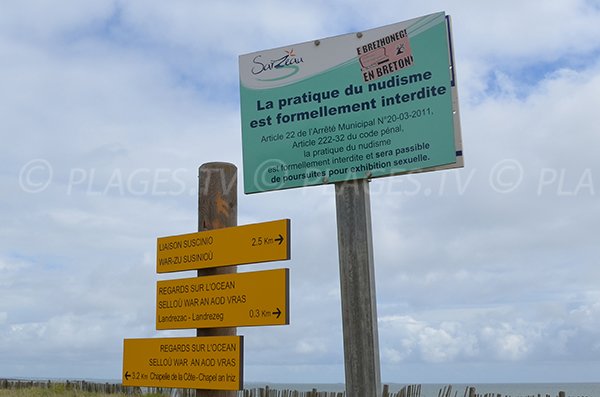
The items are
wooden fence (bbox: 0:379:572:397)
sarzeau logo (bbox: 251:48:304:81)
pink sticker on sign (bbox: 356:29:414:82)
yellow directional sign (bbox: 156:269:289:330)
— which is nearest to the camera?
yellow directional sign (bbox: 156:269:289:330)

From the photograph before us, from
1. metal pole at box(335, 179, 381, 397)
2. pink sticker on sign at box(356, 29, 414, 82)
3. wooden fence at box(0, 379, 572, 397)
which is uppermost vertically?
pink sticker on sign at box(356, 29, 414, 82)

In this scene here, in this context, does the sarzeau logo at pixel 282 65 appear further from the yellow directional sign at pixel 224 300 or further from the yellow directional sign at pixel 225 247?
the yellow directional sign at pixel 224 300

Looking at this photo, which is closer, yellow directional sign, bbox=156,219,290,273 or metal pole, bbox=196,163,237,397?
yellow directional sign, bbox=156,219,290,273

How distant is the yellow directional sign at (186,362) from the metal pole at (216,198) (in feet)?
0.67

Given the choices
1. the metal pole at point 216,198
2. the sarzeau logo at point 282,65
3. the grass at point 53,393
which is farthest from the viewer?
the grass at point 53,393

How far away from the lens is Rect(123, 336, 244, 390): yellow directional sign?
6047mm

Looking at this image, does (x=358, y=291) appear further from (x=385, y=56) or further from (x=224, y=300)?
(x=385, y=56)

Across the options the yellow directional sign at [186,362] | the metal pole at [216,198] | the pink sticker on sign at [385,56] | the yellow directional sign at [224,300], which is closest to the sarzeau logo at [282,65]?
the pink sticker on sign at [385,56]

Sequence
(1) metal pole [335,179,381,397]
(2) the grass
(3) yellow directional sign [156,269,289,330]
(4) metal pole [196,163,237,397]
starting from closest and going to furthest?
1. (1) metal pole [335,179,381,397]
2. (3) yellow directional sign [156,269,289,330]
3. (4) metal pole [196,163,237,397]
4. (2) the grass

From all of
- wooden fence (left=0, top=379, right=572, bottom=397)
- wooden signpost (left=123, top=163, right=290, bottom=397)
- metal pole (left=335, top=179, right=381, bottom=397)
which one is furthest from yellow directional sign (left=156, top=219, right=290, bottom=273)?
wooden fence (left=0, top=379, right=572, bottom=397)

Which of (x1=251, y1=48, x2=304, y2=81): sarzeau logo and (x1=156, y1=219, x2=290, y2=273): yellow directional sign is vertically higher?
(x1=251, y1=48, x2=304, y2=81): sarzeau logo

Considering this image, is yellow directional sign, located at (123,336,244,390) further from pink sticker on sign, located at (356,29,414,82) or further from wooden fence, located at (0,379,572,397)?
wooden fence, located at (0,379,572,397)

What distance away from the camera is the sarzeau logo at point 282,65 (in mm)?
6320

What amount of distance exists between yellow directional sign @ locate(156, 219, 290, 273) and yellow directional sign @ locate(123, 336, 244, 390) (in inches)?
26.4
